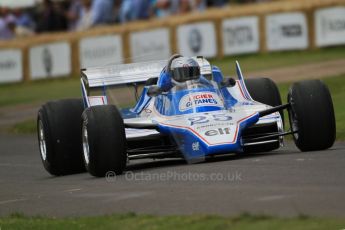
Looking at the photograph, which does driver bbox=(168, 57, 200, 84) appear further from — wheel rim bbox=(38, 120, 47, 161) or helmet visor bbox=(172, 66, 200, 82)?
wheel rim bbox=(38, 120, 47, 161)

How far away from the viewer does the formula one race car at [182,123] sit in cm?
1323

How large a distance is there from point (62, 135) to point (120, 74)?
5.95ft

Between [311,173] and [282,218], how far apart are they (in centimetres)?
297

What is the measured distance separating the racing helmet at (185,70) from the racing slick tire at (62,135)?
50.0 inches

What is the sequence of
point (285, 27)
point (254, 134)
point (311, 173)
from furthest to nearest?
1. point (285, 27)
2. point (254, 134)
3. point (311, 173)

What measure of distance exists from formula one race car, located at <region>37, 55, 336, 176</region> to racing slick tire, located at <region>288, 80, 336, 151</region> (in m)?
0.01

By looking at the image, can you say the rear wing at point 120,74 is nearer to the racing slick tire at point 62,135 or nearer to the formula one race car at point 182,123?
the formula one race car at point 182,123

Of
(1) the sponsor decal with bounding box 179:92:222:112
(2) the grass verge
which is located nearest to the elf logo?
(1) the sponsor decal with bounding box 179:92:222:112

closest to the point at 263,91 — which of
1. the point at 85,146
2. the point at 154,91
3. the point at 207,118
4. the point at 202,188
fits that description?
the point at 154,91

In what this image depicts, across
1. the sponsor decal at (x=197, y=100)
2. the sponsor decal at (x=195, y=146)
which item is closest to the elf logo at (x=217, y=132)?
the sponsor decal at (x=195, y=146)

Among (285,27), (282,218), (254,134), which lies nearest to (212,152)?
(254,134)

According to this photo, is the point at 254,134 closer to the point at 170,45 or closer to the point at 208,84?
the point at 208,84

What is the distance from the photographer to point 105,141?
1313 cm

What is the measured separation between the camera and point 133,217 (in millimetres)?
9828
